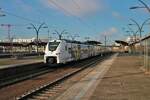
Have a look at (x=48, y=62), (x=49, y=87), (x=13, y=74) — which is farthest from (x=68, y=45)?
(x=49, y=87)

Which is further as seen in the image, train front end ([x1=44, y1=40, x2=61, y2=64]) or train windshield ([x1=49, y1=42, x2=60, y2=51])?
train windshield ([x1=49, y1=42, x2=60, y2=51])

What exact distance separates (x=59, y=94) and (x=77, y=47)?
115 ft

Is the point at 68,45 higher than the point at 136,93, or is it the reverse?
the point at 68,45

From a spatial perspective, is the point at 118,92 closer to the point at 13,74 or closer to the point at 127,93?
the point at 127,93

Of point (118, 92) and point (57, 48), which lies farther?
point (57, 48)

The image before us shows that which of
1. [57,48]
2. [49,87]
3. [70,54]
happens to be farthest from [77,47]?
[49,87]

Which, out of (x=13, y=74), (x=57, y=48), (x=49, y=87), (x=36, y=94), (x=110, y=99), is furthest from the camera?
(x=57, y=48)

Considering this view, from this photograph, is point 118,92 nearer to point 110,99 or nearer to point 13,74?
point 110,99

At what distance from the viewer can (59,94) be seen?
17.8m

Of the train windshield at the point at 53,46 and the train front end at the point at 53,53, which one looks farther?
the train windshield at the point at 53,46

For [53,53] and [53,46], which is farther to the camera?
[53,46]

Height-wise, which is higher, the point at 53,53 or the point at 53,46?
the point at 53,46

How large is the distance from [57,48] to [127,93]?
24286 millimetres

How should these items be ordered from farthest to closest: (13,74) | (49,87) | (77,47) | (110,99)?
(77,47)
(13,74)
(49,87)
(110,99)
